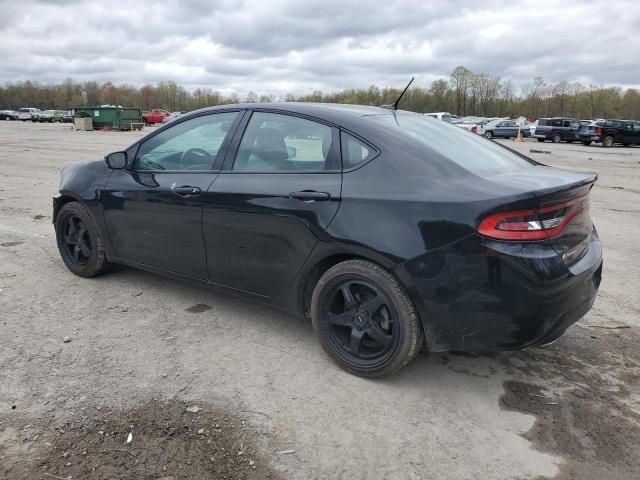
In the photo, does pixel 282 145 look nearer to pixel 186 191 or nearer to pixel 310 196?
pixel 310 196

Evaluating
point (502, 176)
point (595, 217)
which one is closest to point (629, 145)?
point (595, 217)

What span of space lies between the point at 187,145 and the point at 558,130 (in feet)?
115

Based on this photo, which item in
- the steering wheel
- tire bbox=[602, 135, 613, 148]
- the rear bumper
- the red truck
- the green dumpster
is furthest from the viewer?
the red truck

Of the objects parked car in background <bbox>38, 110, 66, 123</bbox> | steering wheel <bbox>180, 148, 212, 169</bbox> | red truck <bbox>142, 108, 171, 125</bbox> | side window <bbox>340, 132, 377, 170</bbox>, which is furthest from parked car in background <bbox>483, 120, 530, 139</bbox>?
parked car in background <bbox>38, 110, 66, 123</bbox>

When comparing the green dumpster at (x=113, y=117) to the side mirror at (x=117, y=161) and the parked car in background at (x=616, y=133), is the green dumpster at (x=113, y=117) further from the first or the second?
the side mirror at (x=117, y=161)

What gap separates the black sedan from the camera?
2.70 m

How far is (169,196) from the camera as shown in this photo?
3.91m

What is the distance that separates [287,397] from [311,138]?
162 centimetres

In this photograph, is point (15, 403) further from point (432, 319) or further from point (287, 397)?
point (432, 319)

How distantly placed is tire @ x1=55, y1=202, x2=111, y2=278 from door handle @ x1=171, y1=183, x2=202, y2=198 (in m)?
1.21

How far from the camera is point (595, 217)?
8.19 m

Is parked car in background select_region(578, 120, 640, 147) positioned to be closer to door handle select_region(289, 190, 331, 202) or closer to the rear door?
the rear door

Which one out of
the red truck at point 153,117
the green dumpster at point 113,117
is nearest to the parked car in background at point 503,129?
the green dumpster at point 113,117

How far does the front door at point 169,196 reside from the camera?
3.80m
